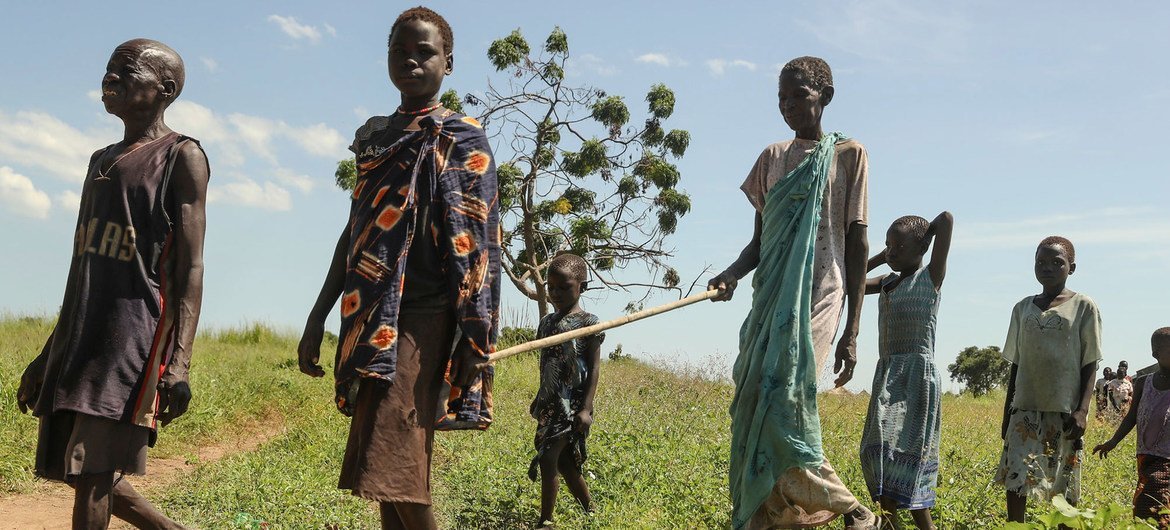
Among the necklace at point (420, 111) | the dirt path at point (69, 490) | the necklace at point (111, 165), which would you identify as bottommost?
the dirt path at point (69, 490)

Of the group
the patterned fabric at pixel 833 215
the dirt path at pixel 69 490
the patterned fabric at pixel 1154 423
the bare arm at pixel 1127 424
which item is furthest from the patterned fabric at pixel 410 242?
the bare arm at pixel 1127 424

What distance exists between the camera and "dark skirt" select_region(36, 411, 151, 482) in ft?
12.0

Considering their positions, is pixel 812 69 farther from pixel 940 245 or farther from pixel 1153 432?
pixel 1153 432

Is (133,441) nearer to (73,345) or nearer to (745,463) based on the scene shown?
(73,345)

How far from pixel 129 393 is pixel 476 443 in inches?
194

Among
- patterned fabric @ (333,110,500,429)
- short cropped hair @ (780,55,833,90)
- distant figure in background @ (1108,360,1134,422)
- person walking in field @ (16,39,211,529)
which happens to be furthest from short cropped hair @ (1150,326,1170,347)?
distant figure in background @ (1108,360,1134,422)

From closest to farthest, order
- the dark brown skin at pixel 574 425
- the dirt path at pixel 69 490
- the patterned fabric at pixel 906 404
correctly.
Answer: the patterned fabric at pixel 906 404
the dark brown skin at pixel 574 425
the dirt path at pixel 69 490

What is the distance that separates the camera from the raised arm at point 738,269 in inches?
187

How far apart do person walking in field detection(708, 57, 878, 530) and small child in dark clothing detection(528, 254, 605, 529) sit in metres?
1.41

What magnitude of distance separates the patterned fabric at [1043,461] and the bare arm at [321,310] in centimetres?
412

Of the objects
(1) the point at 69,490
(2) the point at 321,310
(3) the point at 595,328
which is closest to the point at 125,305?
(2) the point at 321,310

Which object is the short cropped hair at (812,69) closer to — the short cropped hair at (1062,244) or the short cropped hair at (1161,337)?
the short cropped hair at (1062,244)

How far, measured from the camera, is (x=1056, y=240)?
6160 mm

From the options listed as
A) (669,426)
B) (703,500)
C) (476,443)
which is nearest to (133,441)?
(703,500)
